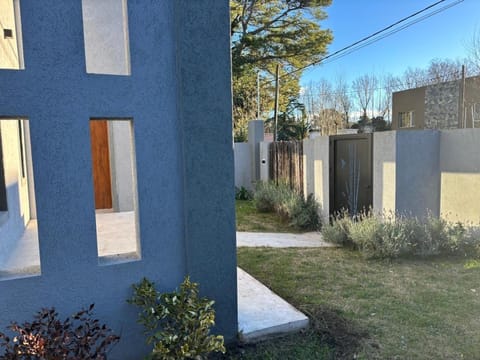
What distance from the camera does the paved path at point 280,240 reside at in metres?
6.24

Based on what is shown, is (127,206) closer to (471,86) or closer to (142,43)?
(142,43)

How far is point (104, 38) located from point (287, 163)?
5647mm

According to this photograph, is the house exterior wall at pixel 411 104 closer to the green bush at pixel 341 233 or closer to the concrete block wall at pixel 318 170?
the concrete block wall at pixel 318 170

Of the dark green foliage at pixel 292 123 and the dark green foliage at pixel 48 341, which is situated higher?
the dark green foliage at pixel 292 123

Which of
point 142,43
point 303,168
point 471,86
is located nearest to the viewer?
point 142,43

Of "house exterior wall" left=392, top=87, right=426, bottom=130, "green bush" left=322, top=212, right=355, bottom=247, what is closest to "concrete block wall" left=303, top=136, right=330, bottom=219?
"green bush" left=322, top=212, right=355, bottom=247

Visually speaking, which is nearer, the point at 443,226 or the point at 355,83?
the point at 443,226

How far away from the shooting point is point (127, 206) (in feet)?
24.7

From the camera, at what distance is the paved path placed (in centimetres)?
624

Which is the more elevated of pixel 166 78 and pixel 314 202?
pixel 166 78

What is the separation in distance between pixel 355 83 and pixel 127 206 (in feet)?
78.8

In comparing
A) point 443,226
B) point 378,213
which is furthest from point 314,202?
point 443,226

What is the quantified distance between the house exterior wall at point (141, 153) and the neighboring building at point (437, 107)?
21007 mm

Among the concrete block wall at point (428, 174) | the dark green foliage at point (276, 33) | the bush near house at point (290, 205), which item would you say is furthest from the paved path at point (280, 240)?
the dark green foliage at point (276, 33)
